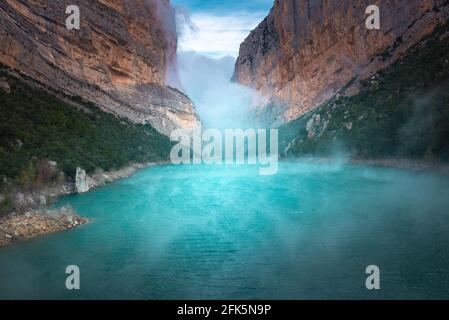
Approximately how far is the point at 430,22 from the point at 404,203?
121ft

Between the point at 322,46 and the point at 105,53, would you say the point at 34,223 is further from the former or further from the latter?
the point at 322,46

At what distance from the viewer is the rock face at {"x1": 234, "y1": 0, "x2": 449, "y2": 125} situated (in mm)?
51969

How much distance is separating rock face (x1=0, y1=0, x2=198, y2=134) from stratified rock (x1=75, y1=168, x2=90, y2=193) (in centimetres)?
1882

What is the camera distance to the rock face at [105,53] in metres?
43.5

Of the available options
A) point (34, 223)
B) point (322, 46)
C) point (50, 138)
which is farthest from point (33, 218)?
point (322, 46)

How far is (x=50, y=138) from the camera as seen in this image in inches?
1120

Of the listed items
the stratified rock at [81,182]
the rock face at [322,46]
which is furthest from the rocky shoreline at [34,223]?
the rock face at [322,46]

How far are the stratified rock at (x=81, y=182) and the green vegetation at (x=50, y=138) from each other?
606 millimetres

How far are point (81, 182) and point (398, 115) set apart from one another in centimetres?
2496

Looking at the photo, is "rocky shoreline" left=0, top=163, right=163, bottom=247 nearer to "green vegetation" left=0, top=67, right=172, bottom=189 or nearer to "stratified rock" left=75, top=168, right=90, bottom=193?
"green vegetation" left=0, top=67, right=172, bottom=189

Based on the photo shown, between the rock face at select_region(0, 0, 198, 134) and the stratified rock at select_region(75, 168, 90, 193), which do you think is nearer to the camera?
the stratified rock at select_region(75, 168, 90, 193)

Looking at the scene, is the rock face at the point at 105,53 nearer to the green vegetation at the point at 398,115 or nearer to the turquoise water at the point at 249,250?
the green vegetation at the point at 398,115

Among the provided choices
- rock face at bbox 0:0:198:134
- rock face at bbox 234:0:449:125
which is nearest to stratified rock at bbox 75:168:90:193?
rock face at bbox 0:0:198:134
